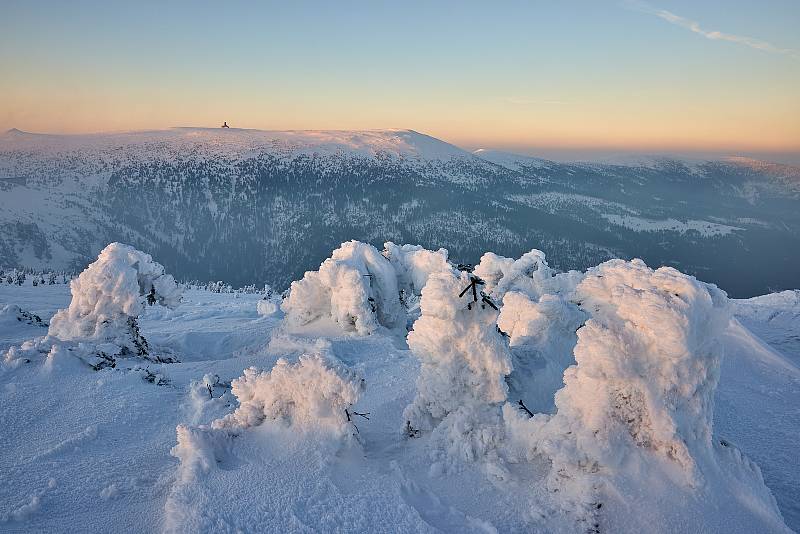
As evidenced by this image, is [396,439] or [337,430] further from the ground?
[337,430]

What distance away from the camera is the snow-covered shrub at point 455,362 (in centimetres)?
827

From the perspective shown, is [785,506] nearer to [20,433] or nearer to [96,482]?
[96,482]

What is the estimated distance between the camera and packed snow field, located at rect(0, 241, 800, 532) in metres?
6.07

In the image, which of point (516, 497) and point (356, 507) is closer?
point (356, 507)

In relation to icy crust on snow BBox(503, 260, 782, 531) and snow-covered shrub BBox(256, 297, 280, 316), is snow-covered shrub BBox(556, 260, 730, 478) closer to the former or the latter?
icy crust on snow BBox(503, 260, 782, 531)

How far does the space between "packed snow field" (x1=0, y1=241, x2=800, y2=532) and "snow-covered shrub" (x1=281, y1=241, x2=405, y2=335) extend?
8.12 meters

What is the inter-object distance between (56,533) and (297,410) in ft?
11.0

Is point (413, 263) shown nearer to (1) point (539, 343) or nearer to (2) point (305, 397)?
(1) point (539, 343)

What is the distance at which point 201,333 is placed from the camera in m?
20.4

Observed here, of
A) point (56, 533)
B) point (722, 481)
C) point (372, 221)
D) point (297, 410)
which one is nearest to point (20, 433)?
point (56, 533)

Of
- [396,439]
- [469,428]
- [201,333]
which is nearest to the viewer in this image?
[469,428]

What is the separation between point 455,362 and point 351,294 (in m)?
11.7

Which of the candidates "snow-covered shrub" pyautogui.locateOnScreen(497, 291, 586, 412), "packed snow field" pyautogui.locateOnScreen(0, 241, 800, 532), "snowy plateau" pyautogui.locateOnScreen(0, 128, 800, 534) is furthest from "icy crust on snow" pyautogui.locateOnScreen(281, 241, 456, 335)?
"packed snow field" pyautogui.locateOnScreen(0, 241, 800, 532)

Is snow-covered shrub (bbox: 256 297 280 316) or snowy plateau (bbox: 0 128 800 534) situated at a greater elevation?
snowy plateau (bbox: 0 128 800 534)
